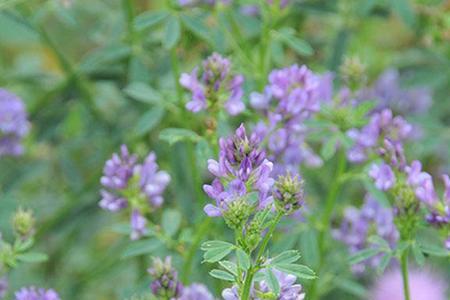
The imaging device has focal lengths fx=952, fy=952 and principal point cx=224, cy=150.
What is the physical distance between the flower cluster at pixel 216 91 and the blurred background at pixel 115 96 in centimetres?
37

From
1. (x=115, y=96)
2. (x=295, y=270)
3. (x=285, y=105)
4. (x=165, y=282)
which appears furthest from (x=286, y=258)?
(x=115, y=96)

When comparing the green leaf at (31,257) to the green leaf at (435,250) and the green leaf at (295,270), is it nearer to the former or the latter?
the green leaf at (295,270)

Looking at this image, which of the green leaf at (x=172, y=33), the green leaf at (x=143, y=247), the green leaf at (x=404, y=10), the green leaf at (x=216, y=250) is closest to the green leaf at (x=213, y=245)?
the green leaf at (x=216, y=250)

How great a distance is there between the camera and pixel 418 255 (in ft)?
4.44

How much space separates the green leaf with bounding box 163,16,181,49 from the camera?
175 cm

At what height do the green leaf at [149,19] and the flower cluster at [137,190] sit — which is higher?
the green leaf at [149,19]

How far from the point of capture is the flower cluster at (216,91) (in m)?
1.46

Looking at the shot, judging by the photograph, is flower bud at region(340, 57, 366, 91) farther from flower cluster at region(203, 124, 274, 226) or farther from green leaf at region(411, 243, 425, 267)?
flower cluster at region(203, 124, 274, 226)

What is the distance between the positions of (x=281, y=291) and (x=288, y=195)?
14 cm

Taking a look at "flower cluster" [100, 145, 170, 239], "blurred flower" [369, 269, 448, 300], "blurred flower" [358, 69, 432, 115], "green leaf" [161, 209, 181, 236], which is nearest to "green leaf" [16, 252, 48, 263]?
"flower cluster" [100, 145, 170, 239]

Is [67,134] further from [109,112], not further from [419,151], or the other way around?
[419,151]

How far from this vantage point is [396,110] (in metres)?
2.22

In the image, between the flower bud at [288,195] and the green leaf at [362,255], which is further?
the green leaf at [362,255]

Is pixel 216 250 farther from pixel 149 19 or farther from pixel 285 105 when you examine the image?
pixel 149 19
